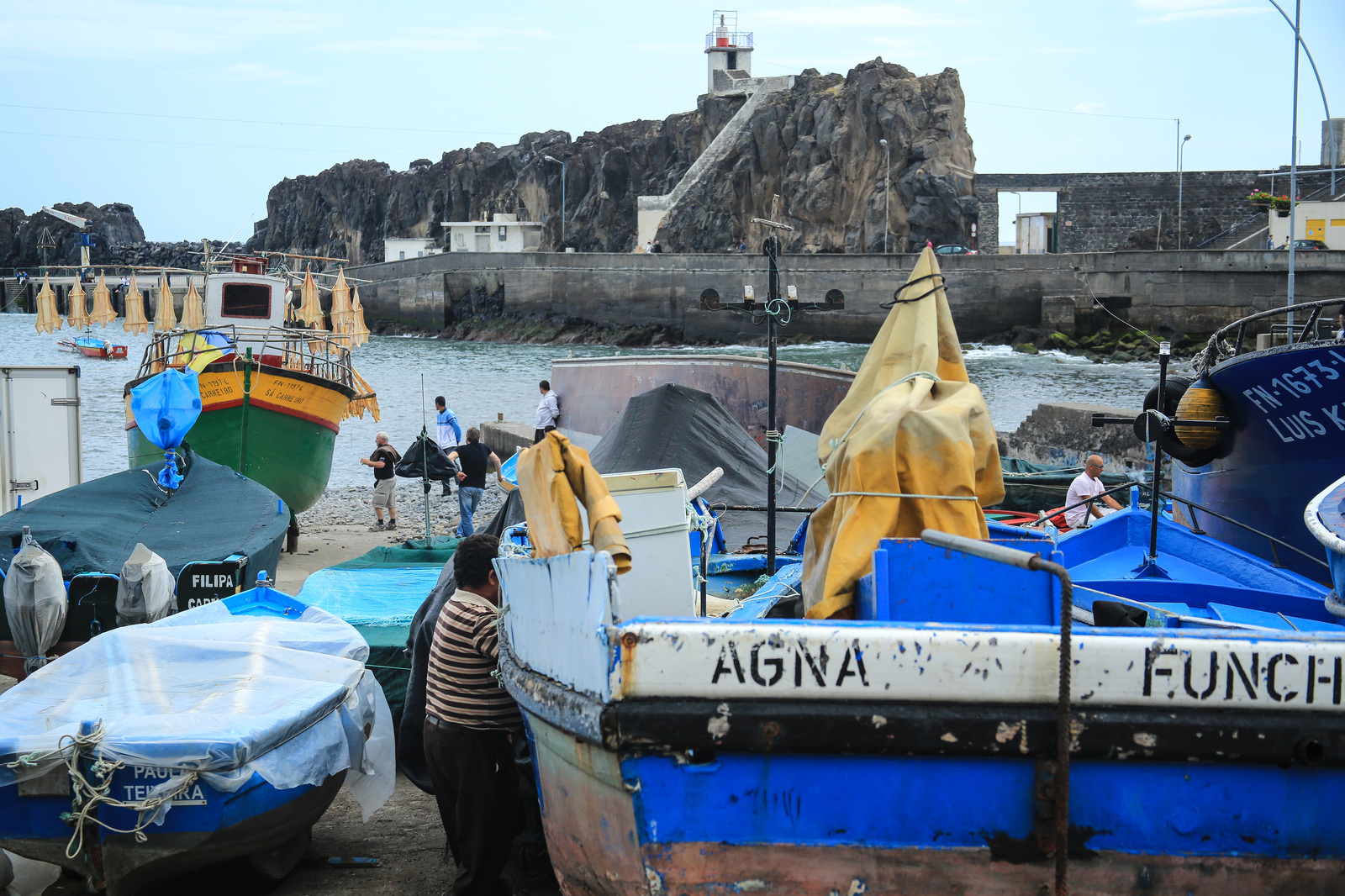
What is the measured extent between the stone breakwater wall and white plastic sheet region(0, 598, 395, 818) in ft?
117

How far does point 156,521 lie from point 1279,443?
26.1 feet

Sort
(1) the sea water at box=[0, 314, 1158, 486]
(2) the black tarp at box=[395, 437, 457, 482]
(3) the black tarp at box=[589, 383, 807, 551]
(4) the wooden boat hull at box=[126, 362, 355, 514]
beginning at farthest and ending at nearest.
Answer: (1) the sea water at box=[0, 314, 1158, 486], (4) the wooden boat hull at box=[126, 362, 355, 514], (2) the black tarp at box=[395, 437, 457, 482], (3) the black tarp at box=[589, 383, 807, 551]

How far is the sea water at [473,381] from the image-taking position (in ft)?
98.7

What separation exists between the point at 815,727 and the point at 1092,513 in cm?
677

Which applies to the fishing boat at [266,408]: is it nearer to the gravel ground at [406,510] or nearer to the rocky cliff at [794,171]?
the gravel ground at [406,510]

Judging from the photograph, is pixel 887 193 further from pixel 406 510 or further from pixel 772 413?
pixel 772 413

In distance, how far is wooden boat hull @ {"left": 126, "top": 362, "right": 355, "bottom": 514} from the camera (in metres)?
15.5

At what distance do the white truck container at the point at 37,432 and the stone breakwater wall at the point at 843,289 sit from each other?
3134 cm

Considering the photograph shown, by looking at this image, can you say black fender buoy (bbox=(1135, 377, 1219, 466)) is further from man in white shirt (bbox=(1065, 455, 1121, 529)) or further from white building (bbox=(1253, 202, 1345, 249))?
white building (bbox=(1253, 202, 1345, 249))

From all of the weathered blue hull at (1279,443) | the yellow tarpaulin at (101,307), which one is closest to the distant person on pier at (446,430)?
the weathered blue hull at (1279,443)

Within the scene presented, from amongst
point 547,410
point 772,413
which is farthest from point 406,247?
point 772,413

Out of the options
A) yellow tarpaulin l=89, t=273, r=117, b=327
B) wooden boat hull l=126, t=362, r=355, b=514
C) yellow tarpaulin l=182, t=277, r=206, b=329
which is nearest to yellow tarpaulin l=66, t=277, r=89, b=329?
yellow tarpaulin l=89, t=273, r=117, b=327

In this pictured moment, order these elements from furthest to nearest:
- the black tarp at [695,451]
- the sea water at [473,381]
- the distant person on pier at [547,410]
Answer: the sea water at [473,381]
the distant person on pier at [547,410]
the black tarp at [695,451]

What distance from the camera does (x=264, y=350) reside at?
18.2 metres
